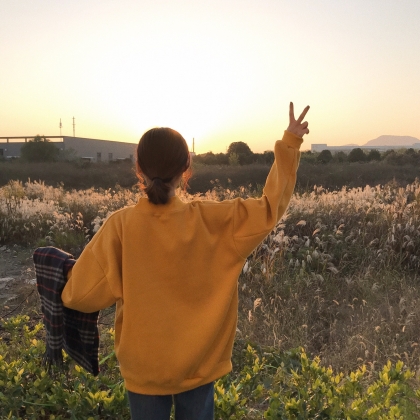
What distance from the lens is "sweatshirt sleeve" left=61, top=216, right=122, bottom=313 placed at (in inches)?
73.5

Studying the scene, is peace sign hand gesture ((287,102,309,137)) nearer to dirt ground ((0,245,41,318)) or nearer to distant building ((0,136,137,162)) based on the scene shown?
dirt ground ((0,245,41,318))

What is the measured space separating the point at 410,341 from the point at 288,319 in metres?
1.01

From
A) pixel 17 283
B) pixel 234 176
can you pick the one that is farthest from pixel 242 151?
pixel 17 283

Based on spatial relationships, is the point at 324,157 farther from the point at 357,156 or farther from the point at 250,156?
the point at 250,156

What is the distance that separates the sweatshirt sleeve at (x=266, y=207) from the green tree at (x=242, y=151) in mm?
30280

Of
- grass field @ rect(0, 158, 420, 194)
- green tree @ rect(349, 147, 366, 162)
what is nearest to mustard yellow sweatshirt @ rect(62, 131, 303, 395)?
grass field @ rect(0, 158, 420, 194)

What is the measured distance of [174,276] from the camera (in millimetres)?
1822

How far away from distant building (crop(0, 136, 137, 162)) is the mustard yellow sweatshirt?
46.2 meters

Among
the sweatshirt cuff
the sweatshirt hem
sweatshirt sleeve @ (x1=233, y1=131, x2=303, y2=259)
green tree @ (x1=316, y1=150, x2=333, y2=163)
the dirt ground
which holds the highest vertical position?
green tree @ (x1=316, y1=150, x2=333, y2=163)

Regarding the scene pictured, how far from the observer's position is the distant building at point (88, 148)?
2024 inches

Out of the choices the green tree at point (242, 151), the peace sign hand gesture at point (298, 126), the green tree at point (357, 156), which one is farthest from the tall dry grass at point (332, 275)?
the green tree at point (357, 156)

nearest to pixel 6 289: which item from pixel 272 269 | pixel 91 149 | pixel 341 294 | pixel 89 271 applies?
pixel 272 269

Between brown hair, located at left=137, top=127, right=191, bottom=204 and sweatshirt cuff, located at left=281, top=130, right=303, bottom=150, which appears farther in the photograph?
sweatshirt cuff, located at left=281, top=130, right=303, bottom=150

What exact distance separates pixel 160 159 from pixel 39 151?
3943 centimetres
